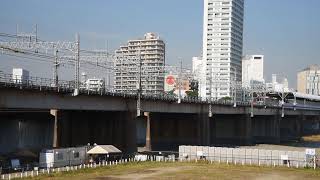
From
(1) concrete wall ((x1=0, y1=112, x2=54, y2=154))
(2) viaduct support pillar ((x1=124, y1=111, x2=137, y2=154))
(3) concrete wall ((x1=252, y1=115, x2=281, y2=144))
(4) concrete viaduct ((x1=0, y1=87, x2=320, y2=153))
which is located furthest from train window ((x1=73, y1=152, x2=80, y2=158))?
(3) concrete wall ((x1=252, y1=115, x2=281, y2=144))

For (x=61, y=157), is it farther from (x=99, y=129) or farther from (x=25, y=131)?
(x=25, y=131)

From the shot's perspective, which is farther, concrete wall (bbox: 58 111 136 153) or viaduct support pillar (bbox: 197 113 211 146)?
viaduct support pillar (bbox: 197 113 211 146)

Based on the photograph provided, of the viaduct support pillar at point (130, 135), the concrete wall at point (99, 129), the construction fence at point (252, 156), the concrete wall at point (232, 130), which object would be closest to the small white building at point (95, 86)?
the concrete wall at point (99, 129)

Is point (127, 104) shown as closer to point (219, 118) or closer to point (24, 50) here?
point (24, 50)

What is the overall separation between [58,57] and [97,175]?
20.0 metres

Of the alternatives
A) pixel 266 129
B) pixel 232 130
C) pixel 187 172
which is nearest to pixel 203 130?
pixel 232 130

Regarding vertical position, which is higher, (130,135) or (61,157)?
(130,135)

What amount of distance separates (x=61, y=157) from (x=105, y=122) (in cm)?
2342

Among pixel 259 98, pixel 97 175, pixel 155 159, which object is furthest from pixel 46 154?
pixel 259 98

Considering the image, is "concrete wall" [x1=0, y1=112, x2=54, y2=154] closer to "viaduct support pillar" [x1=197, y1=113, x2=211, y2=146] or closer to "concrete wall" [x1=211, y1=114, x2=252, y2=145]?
"viaduct support pillar" [x1=197, y1=113, x2=211, y2=146]

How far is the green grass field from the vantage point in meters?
57.3

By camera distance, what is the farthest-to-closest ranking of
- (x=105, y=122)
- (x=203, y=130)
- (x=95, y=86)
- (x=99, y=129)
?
(x=95, y=86) < (x=203, y=130) < (x=99, y=129) < (x=105, y=122)

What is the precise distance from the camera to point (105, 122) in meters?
88.8

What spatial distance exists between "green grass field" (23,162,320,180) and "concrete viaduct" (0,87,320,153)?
1129cm
